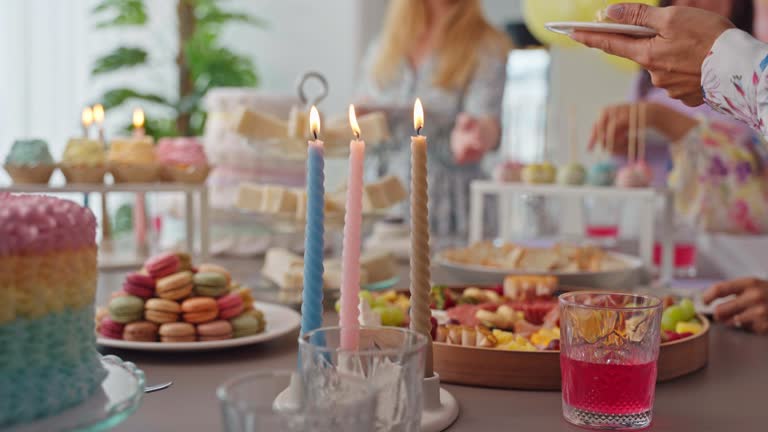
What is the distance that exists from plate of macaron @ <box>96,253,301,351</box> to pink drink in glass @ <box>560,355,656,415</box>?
401mm

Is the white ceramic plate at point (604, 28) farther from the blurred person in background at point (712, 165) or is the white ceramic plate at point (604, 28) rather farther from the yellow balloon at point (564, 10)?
the blurred person in background at point (712, 165)

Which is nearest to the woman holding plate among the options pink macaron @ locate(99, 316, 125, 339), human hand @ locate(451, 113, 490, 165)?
pink macaron @ locate(99, 316, 125, 339)

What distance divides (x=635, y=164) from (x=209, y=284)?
3.83ft

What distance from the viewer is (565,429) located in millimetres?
754

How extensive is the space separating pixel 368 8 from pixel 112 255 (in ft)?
12.5

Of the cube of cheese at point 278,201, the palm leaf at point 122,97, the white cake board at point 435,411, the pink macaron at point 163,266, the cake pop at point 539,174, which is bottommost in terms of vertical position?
the white cake board at point 435,411

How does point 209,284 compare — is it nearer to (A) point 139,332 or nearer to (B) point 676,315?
(A) point 139,332

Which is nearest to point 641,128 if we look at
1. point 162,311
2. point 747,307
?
point 747,307

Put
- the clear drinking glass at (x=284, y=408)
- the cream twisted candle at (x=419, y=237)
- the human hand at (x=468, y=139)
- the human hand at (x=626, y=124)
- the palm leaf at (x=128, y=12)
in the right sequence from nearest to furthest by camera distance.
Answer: the clear drinking glass at (x=284, y=408) → the cream twisted candle at (x=419, y=237) → the human hand at (x=626, y=124) → the human hand at (x=468, y=139) → the palm leaf at (x=128, y=12)

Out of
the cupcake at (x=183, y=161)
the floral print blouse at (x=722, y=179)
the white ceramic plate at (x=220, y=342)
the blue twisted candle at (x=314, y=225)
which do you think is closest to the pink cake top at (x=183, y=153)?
the cupcake at (x=183, y=161)

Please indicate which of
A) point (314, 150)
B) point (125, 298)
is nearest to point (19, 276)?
point (314, 150)

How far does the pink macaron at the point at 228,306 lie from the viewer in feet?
3.35

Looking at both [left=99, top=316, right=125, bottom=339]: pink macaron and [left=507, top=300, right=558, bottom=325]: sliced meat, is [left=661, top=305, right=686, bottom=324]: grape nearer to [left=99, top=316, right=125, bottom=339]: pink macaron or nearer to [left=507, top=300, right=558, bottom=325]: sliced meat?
[left=507, top=300, right=558, bottom=325]: sliced meat

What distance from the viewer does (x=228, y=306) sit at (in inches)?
40.2
